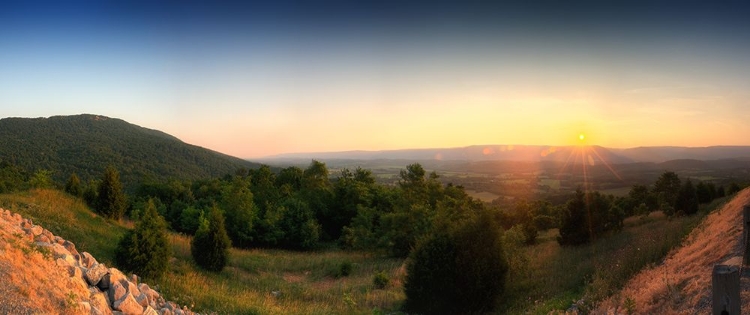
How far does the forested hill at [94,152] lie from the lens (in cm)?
7556

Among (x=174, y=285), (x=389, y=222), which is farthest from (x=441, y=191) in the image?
(x=174, y=285)

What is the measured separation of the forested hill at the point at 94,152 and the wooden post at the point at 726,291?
72.6 meters

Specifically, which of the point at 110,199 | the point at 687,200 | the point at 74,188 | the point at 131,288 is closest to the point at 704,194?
the point at 687,200

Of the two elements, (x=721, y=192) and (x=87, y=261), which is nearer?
(x=87, y=261)

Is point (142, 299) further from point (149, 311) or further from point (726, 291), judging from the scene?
point (726, 291)

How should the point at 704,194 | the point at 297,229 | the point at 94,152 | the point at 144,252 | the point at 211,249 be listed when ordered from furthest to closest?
1. the point at 94,152
2. the point at 704,194
3. the point at 297,229
4. the point at 211,249
5. the point at 144,252

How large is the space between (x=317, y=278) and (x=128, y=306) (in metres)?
12.7

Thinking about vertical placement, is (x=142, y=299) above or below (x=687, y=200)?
above

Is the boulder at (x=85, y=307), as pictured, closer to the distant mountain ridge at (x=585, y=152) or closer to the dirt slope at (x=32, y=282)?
the dirt slope at (x=32, y=282)

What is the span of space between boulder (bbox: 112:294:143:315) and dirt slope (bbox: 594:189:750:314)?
33.2ft

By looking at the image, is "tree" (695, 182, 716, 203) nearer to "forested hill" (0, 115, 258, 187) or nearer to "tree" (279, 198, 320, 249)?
"tree" (279, 198, 320, 249)

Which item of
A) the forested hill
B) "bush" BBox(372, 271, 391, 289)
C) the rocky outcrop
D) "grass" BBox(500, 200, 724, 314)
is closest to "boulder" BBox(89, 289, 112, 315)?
the rocky outcrop

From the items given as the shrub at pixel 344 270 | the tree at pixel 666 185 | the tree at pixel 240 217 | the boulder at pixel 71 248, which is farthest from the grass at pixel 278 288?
the tree at pixel 666 185

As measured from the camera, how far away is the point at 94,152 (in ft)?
283
